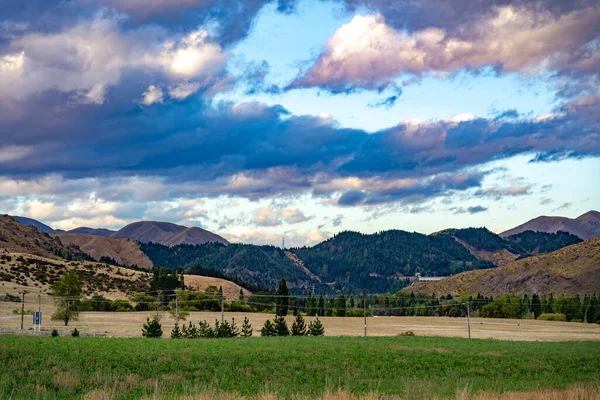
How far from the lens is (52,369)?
93.5 ft

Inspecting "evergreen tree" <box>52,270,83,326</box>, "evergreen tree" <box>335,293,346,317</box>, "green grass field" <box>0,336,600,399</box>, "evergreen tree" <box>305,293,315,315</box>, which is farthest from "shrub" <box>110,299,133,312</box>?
"green grass field" <box>0,336,600,399</box>

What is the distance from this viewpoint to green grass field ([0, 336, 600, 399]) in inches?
975

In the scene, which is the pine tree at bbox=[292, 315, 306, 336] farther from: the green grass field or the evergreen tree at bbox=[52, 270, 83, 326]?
the evergreen tree at bbox=[52, 270, 83, 326]

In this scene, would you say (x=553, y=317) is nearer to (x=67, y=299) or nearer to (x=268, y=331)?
(x=268, y=331)

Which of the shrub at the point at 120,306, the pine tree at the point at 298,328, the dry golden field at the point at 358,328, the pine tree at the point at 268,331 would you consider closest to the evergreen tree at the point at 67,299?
the dry golden field at the point at 358,328

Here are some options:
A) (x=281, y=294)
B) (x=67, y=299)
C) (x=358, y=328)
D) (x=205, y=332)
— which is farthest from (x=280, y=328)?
(x=281, y=294)

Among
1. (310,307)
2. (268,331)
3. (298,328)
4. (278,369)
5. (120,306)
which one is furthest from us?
(310,307)

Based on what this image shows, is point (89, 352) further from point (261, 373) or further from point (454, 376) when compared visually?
point (454, 376)

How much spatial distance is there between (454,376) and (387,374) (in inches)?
127

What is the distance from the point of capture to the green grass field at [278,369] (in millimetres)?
24766

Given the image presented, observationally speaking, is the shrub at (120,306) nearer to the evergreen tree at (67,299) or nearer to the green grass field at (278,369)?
the evergreen tree at (67,299)

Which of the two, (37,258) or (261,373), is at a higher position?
(37,258)

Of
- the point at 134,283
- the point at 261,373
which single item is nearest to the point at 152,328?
the point at 261,373

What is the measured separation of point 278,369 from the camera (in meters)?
33.2
